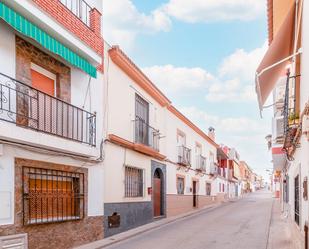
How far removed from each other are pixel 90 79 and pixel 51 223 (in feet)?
15.3

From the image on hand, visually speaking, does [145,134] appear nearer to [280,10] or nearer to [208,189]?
[280,10]

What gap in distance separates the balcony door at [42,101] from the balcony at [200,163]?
17.7 m

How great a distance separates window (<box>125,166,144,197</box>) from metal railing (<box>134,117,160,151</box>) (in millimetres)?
1315

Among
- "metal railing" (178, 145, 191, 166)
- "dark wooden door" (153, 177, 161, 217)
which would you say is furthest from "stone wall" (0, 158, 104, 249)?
"metal railing" (178, 145, 191, 166)

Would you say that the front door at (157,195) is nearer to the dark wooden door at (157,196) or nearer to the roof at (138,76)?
the dark wooden door at (157,196)

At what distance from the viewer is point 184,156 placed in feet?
73.9

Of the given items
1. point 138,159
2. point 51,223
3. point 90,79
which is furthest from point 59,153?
point 138,159

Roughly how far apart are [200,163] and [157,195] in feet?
30.7

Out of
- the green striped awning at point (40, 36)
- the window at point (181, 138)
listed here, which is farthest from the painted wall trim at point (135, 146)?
the window at point (181, 138)

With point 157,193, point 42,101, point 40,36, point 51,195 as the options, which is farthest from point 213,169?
point 40,36

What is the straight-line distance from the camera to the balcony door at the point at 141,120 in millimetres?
15102

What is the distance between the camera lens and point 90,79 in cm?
1118

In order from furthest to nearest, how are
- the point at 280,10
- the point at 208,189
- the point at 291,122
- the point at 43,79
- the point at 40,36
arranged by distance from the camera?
the point at 208,189, the point at 280,10, the point at 43,79, the point at 40,36, the point at 291,122

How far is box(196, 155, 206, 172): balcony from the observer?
26.0 metres
